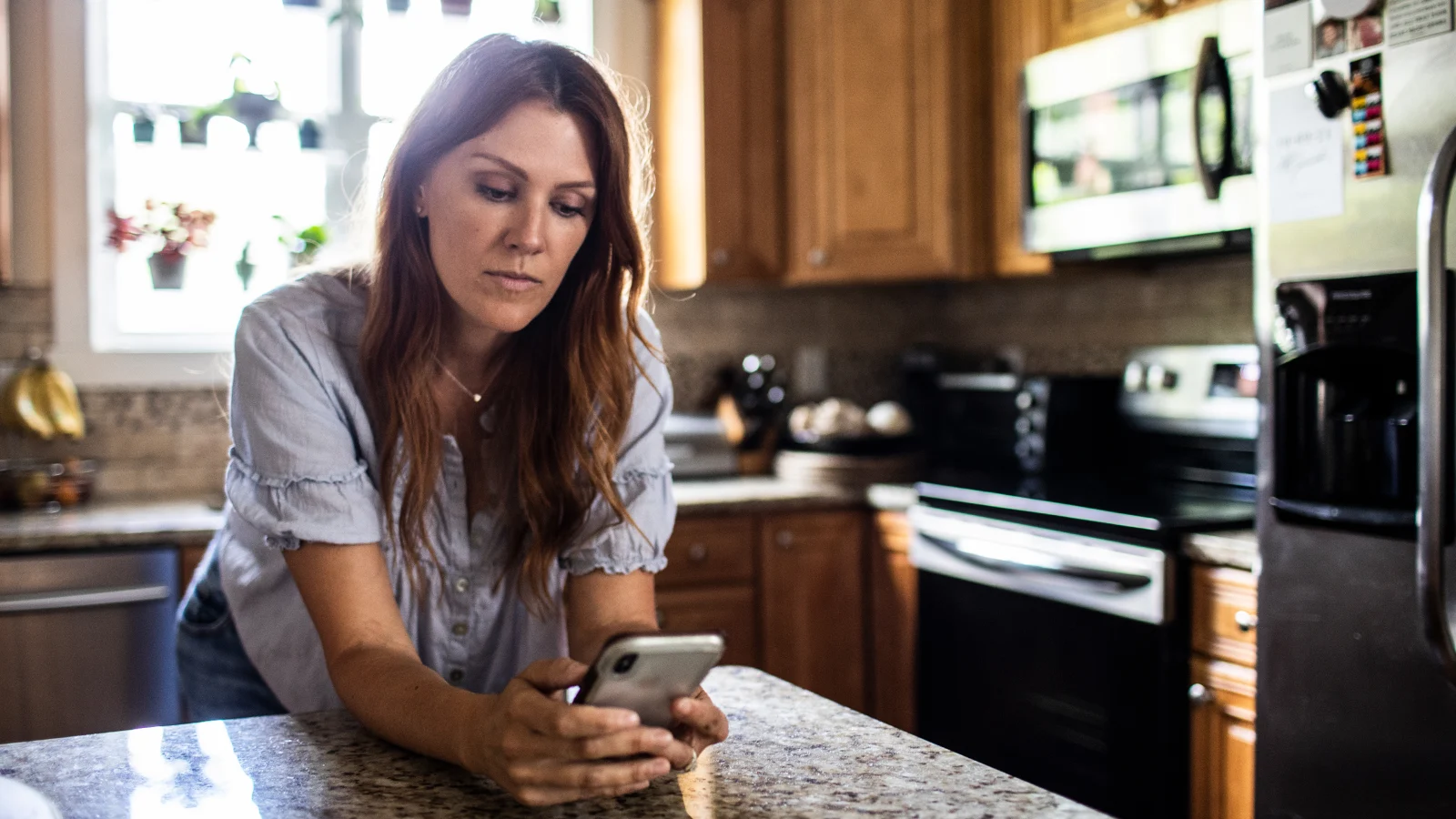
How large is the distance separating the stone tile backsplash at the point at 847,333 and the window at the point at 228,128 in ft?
0.58

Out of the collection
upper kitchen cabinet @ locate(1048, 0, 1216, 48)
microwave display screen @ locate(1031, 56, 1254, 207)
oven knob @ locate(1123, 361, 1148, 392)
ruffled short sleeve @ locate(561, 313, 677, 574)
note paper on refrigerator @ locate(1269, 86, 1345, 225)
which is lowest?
ruffled short sleeve @ locate(561, 313, 677, 574)

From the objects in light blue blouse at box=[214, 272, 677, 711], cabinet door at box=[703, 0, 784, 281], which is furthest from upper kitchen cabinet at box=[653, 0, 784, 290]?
light blue blouse at box=[214, 272, 677, 711]

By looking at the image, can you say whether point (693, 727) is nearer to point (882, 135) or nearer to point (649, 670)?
point (649, 670)

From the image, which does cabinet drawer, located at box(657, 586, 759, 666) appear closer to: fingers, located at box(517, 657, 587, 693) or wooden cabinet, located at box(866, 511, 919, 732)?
wooden cabinet, located at box(866, 511, 919, 732)

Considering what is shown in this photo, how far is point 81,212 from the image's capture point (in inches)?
122

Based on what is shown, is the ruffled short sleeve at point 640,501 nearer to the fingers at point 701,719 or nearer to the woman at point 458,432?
the woman at point 458,432

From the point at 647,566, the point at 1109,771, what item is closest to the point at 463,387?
the point at 647,566

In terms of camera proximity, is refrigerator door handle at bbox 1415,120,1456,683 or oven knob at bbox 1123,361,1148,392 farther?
oven knob at bbox 1123,361,1148,392

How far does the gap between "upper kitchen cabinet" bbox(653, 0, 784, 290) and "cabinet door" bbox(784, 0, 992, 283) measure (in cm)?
7

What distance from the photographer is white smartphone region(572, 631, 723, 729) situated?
81 centimetres

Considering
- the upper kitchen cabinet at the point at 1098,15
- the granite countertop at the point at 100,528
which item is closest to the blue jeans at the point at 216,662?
the granite countertop at the point at 100,528

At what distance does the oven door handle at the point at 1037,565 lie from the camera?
2.33m

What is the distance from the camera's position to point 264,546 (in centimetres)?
131

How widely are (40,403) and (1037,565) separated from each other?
2.31 meters
